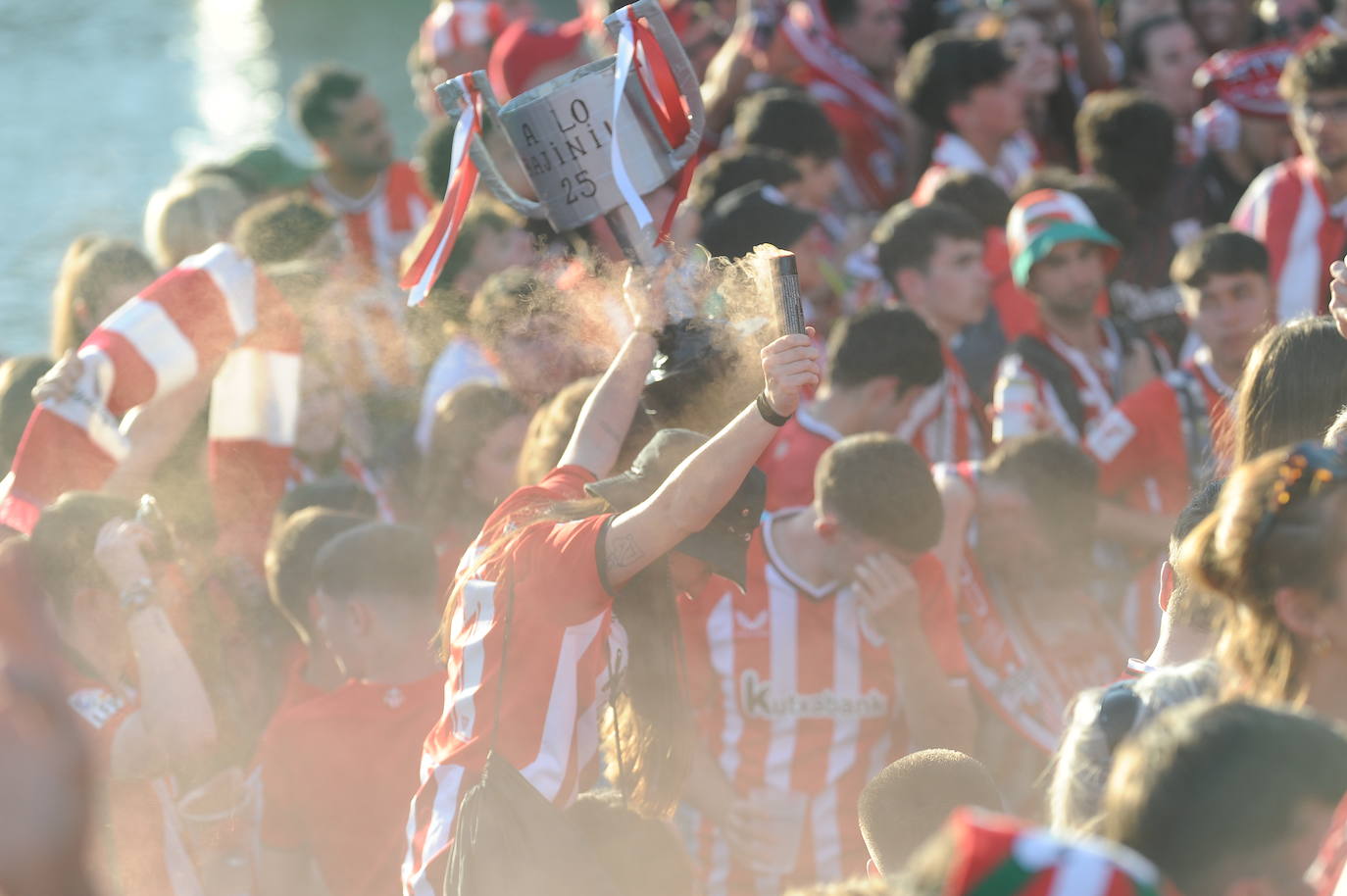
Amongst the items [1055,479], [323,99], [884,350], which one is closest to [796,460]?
[884,350]

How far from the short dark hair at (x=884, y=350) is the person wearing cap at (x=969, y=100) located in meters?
1.99

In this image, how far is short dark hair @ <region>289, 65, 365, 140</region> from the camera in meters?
7.00

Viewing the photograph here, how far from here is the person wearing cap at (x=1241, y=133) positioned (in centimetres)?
629

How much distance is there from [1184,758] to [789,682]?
202 centimetres

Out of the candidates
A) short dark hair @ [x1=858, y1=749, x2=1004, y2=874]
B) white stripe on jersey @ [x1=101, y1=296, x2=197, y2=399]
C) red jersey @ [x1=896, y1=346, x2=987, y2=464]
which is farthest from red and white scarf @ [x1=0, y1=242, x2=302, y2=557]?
short dark hair @ [x1=858, y1=749, x2=1004, y2=874]

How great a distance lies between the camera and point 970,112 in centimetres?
638

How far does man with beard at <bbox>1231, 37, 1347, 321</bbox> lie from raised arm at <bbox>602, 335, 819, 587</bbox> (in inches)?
125

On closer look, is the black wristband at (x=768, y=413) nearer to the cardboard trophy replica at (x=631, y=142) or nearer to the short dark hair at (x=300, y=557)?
the cardboard trophy replica at (x=631, y=142)

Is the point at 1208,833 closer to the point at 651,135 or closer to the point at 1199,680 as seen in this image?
the point at 1199,680

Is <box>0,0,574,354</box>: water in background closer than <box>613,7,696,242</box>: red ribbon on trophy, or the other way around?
<box>613,7,696,242</box>: red ribbon on trophy

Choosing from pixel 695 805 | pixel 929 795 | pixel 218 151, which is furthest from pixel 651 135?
pixel 218 151

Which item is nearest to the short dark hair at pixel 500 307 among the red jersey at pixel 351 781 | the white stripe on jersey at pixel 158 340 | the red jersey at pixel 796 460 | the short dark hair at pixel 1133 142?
the red jersey at pixel 796 460

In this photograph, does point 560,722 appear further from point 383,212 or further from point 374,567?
point 383,212

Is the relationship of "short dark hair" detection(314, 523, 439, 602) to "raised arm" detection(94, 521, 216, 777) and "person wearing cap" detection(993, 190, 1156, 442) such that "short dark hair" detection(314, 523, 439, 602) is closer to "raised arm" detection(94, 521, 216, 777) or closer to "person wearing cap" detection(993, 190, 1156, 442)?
"raised arm" detection(94, 521, 216, 777)
